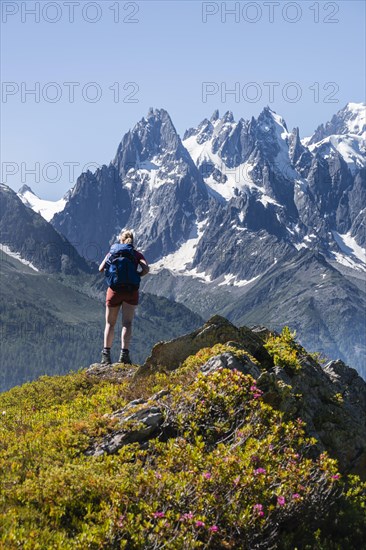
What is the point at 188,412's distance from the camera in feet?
38.6

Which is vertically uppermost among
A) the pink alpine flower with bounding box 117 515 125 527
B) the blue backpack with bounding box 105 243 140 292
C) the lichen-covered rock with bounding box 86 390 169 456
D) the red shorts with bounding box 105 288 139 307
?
the blue backpack with bounding box 105 243 140 292

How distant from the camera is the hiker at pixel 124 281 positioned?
66.9 feet

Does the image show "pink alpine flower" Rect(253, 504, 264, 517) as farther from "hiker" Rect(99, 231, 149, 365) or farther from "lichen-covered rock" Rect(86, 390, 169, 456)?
"hiker" Rect(99, 231, 149, 365)

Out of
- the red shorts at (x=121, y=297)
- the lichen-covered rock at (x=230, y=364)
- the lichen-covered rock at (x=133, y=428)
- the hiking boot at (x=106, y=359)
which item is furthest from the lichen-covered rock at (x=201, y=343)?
the hiking boot at (x=106, y=359)

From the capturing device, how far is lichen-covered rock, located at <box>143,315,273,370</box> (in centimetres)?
1625

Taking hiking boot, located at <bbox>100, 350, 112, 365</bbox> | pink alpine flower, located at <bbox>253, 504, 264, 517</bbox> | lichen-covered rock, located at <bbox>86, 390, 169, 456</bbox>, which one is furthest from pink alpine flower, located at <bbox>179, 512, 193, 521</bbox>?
hiking boot, located at <bbox>100, 350, 112, 365</bbox>

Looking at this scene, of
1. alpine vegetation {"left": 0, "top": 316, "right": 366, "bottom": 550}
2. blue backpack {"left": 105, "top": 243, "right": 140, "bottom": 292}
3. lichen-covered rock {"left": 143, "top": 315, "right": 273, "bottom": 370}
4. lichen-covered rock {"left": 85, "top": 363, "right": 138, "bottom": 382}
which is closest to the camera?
alpine vegetation {"left": 0, "top": 316, "right": 366, "bottom": 550}

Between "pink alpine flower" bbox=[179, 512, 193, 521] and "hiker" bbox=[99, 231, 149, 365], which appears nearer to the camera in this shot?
"pink alpine flower" bbox=[179, 512, 193, 521]

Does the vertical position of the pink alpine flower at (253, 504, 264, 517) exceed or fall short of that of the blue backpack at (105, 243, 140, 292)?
it falls short

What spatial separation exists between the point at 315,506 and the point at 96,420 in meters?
4.19

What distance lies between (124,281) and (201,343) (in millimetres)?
4951

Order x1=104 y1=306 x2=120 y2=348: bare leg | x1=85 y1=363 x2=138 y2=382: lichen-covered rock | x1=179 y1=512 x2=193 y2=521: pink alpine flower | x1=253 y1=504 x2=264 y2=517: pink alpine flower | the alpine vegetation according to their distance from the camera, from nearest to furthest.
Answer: x1=179 y1=512 x2=193 y2=521: pink alpine flower, the alpine vegetation, x1=253 y1=504 x2=264 y2=517: pink alpine flower, x1=85 y1=363 x2=138 y2=382: lichen-covered rock, x1=104 y1=306 x2=120 y2=348: bare leg

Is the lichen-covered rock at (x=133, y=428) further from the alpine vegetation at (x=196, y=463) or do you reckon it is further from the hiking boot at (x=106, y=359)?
the hiking boot at (x=106, y=359)

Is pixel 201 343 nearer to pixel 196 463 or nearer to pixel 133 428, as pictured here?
pixel 133 428
